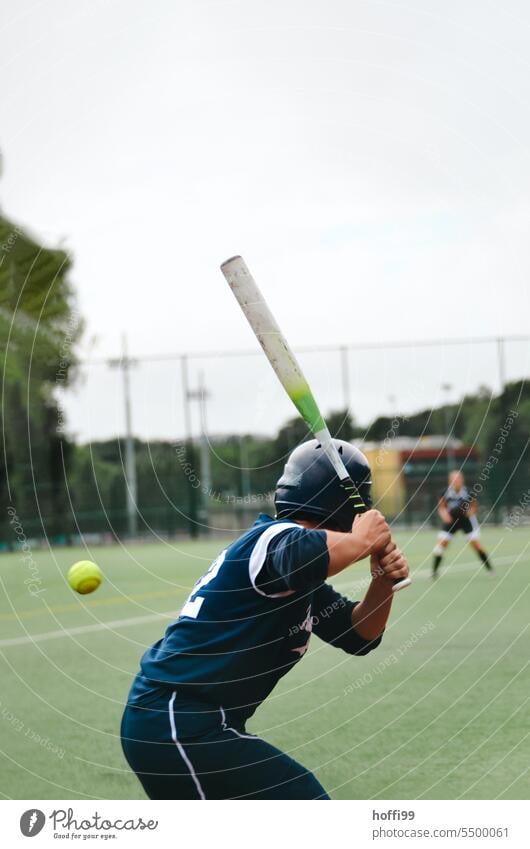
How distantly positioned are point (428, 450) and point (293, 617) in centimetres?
2682

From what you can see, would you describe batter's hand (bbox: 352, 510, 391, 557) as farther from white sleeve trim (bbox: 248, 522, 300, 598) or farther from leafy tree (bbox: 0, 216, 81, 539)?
leafy tree (bbox: 0, 216, 81, 539)

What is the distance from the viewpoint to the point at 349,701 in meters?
7.07

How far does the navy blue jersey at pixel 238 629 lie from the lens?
3.34m

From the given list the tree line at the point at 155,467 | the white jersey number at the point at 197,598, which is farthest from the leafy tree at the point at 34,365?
the white jersey number at the point at 197,598

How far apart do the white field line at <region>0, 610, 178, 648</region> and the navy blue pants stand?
7.17m

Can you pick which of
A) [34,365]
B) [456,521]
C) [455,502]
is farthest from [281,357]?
[34,365]

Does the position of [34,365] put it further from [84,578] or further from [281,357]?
[281,357]

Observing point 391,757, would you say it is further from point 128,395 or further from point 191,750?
point 128,395

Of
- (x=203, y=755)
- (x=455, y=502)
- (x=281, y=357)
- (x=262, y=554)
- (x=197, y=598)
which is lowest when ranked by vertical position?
(x=455, y=502)

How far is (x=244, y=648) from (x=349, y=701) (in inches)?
151

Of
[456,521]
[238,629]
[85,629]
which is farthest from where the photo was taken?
[456,521]
